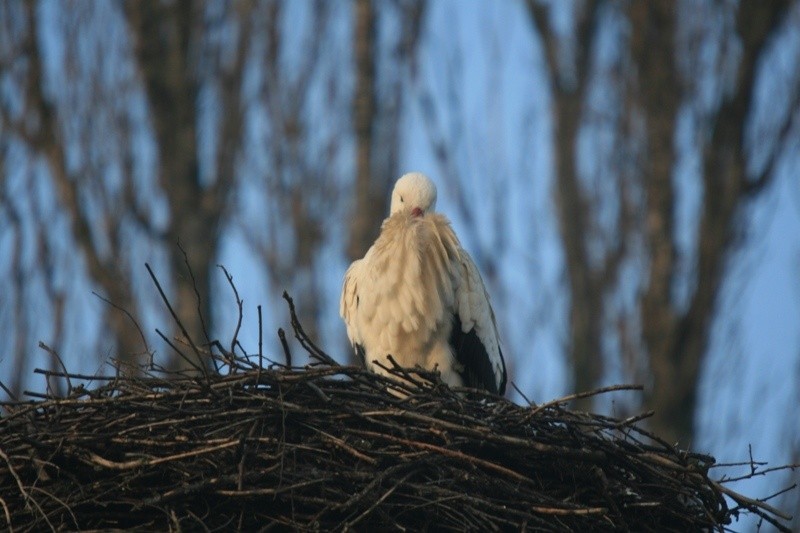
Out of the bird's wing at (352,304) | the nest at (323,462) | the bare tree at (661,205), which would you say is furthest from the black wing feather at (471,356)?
the bare tree at (661,205)

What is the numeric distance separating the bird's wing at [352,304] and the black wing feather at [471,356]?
30cm

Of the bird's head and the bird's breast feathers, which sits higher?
the bird's head

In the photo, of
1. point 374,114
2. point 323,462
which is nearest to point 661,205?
point 374,114

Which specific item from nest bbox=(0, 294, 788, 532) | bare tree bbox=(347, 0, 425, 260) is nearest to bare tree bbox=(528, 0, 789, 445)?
bare tree bbox=(347, 0, 425, 260)

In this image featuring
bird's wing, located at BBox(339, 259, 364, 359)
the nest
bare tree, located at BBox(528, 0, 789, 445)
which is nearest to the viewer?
the nest

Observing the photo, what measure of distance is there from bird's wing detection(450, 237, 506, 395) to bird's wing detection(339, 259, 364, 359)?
11.9 inches

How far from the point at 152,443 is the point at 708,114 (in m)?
5.38

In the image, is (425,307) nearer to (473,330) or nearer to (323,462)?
(473,330)

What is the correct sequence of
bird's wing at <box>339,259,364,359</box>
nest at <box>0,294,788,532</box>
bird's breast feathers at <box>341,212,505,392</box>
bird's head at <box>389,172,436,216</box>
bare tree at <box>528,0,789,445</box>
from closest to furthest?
nest at <box>0,294,788,532</box> → bird's breast feathers at <box>341,212,505,392</box> → bird's wing at <box>339,259,364,359</box> → bird's head at <box>389,172,436,216</box> → bare tree at <box>528,0,789,445</box>

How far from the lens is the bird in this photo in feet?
13.5

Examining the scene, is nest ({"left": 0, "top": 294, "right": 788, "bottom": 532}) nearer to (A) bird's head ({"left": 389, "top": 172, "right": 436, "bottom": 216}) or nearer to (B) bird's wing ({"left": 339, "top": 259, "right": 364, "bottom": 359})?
(B) bird's wing ({"left": 339, "top": 259, "right": 364, "bottom": 359})

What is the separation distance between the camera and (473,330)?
13.7 feet

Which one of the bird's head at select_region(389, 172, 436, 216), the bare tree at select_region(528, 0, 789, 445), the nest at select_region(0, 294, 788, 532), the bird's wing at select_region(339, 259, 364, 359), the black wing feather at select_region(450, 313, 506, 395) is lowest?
the nest at select_region(0, 294, 788, 532)

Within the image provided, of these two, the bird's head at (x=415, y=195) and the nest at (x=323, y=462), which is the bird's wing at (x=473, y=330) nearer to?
the bird's head at (x=415, y=195)
